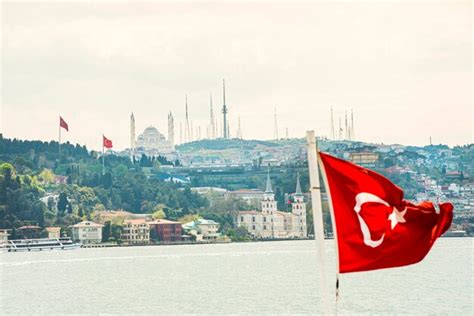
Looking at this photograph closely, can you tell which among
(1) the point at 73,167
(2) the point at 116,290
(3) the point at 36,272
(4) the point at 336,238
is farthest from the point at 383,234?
(1) the point at 73,167

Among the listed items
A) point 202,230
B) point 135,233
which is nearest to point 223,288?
point 135,233

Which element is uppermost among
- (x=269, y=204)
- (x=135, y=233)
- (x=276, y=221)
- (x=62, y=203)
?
(x=269, y=204)

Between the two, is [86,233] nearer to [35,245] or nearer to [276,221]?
[35,245]

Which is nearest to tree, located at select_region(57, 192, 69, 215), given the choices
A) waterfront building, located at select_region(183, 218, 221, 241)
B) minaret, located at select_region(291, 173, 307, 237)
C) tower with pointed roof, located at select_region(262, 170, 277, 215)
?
waterfront building, located at select_region(183, 218, 221, 241)

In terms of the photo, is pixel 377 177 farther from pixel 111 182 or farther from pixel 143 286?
pixel 111 182

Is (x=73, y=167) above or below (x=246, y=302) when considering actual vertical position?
above

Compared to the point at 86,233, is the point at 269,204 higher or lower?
higher
